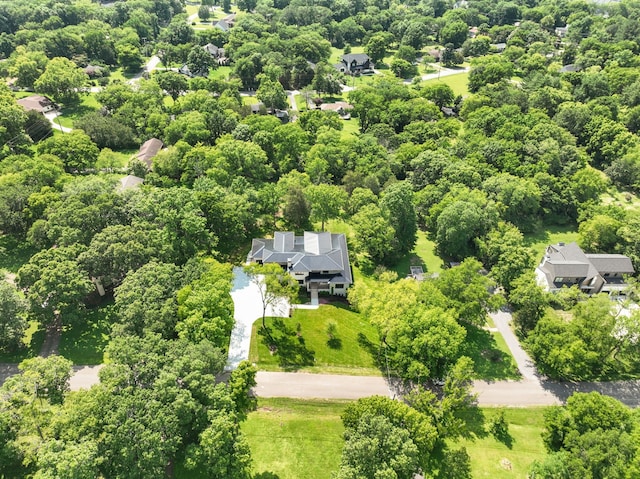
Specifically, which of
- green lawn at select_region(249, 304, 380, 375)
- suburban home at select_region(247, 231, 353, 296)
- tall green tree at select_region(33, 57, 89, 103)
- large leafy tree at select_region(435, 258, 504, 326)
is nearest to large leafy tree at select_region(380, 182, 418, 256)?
suburban home at select_region(247, 231, 353, 296)

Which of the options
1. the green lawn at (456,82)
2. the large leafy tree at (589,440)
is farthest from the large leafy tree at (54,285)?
the green lawn at (456,82)

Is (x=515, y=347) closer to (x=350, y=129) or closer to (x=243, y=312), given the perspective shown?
(x=243, y=312)

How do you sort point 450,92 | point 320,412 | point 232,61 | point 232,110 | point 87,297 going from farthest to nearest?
point 232,61, point 450,92, point 232,110, point 87,297, point 320,412

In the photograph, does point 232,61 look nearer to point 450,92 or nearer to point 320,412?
point 450,92

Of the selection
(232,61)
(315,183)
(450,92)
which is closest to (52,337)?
(315,183)

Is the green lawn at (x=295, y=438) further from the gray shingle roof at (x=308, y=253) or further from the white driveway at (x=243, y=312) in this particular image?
the gray shingle roof at (x=308, y=253)
